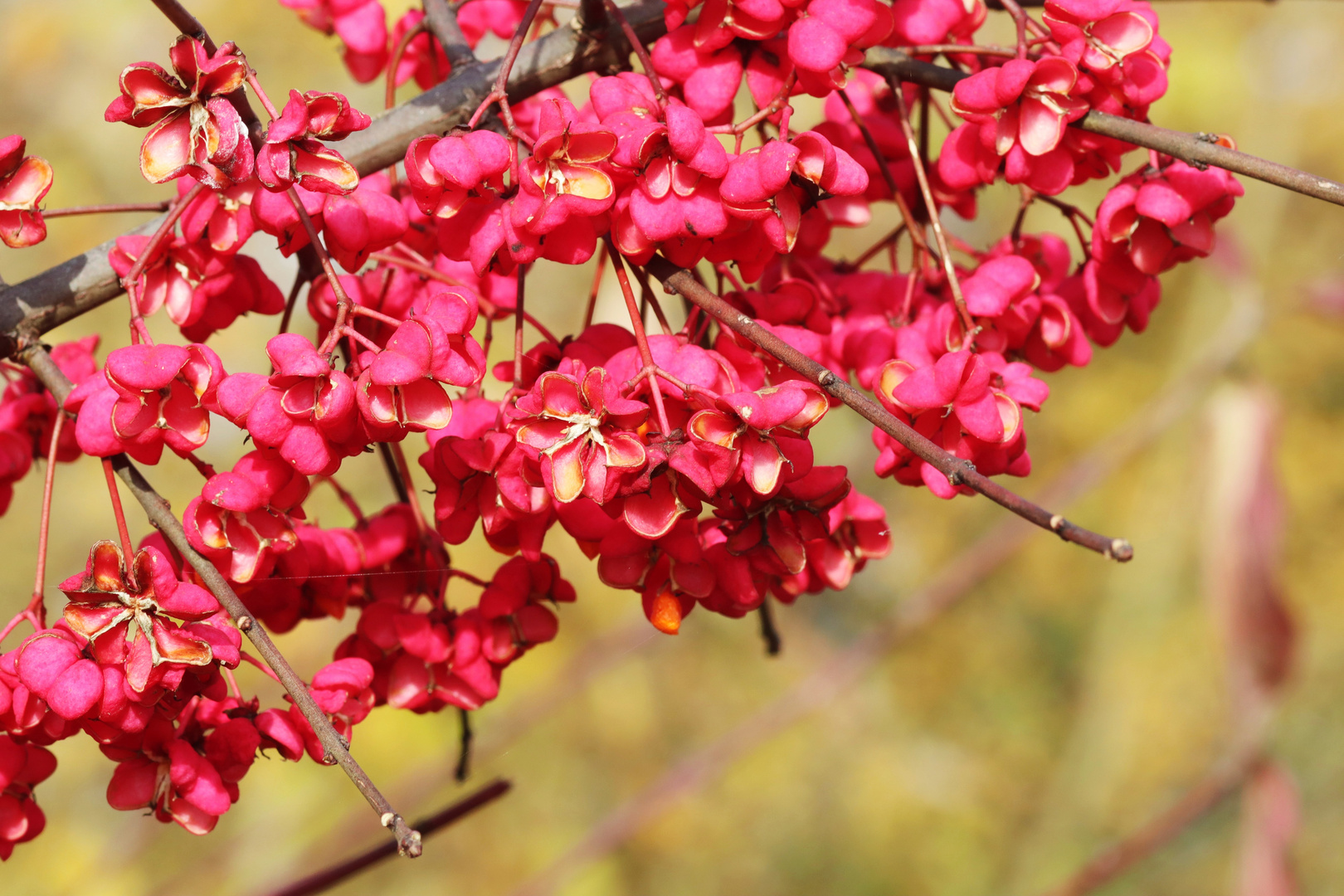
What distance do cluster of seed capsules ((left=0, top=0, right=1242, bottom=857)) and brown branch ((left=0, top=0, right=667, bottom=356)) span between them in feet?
0.11

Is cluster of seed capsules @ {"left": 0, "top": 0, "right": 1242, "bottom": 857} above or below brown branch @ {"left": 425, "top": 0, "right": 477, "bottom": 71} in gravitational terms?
below

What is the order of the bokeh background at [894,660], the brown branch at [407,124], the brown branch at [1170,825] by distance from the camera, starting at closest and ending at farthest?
1. the brown branch at [407,124]
2. the brown branch at [1170,825]
3. the bokeh background at [894,660]

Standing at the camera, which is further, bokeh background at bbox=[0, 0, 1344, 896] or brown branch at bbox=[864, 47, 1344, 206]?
bokeh background at bbox=[0, 0, 1344, 896]

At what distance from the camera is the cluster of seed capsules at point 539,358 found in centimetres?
48

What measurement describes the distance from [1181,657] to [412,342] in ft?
10.3

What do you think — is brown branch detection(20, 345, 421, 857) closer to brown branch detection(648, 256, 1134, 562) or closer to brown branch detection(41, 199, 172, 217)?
brown branch detection(41, 199, 172, 217)

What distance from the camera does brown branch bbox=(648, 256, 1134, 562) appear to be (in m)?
0.37

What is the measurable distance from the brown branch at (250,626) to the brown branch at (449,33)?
28cm

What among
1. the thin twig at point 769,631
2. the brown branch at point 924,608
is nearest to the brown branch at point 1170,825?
the brown branch at point 924,608

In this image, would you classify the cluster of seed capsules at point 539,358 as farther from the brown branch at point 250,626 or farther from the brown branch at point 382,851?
the brown branch at point 382,851

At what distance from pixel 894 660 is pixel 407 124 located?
3.00 m

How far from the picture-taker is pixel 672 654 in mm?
3252

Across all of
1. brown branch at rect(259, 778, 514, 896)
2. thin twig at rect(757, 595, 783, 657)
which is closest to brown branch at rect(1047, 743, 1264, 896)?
thin twig at rect(757, 595, 783, 657)

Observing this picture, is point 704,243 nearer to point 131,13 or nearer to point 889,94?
point 889,94
